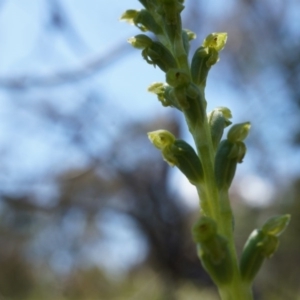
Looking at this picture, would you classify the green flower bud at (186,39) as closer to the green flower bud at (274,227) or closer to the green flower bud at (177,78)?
the green flower bud at (177,78)

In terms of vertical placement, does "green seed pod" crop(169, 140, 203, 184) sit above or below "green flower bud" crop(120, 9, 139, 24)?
below

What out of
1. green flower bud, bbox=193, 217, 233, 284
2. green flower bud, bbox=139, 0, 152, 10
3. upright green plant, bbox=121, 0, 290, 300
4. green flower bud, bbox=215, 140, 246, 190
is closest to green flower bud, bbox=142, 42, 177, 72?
upright green plant, bbox=121, 0, 290, 300

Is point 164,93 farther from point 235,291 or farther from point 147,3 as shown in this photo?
point 235,291

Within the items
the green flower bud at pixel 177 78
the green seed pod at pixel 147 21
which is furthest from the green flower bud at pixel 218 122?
the green seed pod at pixel 147 21

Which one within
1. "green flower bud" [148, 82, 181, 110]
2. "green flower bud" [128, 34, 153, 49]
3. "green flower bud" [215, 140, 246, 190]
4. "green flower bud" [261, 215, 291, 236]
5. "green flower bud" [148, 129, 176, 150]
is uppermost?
"green flower bud" [128, 34, 153, 49]

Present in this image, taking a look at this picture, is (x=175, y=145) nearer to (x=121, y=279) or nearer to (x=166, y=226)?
(x=166, y=226)

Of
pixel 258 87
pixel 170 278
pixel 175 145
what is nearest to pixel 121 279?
pixel 170 278

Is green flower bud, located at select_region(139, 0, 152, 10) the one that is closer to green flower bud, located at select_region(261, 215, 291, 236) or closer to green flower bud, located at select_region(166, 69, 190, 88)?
green flower bud, located at select_region(166, 69, 190, 88)
